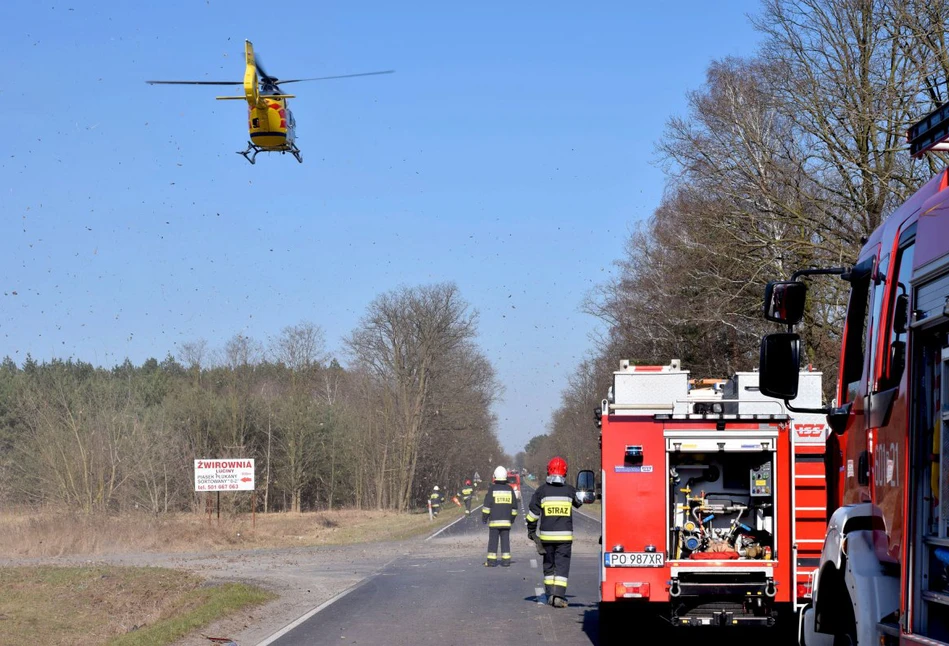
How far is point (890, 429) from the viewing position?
5539 mm

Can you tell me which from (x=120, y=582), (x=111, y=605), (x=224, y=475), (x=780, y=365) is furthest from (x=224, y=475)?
(x=780, y=365)

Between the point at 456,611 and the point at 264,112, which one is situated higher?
the point at 264,112

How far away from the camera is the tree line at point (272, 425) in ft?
158

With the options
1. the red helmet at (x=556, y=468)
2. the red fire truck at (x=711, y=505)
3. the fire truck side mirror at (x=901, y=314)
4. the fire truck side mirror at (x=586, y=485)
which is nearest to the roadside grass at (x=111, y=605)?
the red helmet at (x=556, y=468)

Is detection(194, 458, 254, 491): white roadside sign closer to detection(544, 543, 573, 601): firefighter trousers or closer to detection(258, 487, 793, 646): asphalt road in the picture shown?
detection(258, 487, 793, 646): asphalt road

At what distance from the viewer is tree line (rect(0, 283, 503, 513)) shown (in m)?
48.2

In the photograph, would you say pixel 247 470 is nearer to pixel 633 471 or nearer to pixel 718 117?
pixel 718 117

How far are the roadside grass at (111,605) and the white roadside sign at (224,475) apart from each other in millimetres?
14335

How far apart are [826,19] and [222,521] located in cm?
2794

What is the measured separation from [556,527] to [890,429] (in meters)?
9.41

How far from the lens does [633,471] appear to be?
36.5ft

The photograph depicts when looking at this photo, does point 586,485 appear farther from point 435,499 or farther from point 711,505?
point 435,499

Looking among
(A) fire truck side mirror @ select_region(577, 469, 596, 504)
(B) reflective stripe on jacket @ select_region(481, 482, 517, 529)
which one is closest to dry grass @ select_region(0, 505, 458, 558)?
(B) reflective stripe on jacket @ select_region(481, 482, 517, 529)

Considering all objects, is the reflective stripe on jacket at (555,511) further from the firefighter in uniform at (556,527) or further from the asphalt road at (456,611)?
the asphalt road at (456,611)
